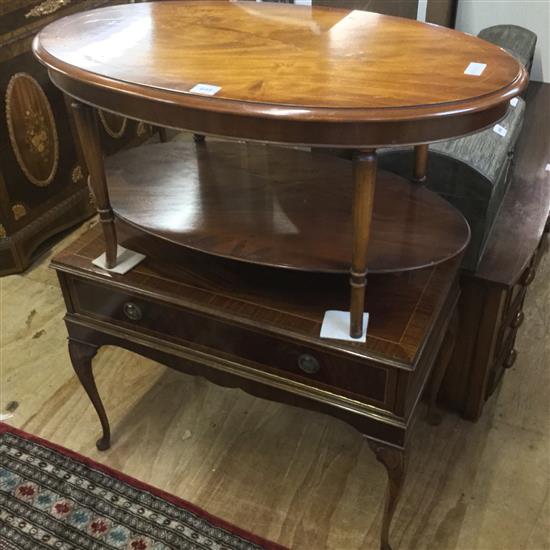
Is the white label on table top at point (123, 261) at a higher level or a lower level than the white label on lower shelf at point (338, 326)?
lower

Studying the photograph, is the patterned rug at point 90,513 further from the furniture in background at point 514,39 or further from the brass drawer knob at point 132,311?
the furniture in background at point 514,39

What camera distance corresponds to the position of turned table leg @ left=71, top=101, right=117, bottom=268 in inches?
42.4

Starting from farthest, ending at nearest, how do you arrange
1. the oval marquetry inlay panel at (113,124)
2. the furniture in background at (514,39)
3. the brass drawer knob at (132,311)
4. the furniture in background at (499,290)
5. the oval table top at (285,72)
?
1. the oval marquetry inlay panel at (113,124)
2. the furniture in background at (514,39)
3. the furniture in background at (499,290)
4. the brass drawer knob at (132,311)
5. the oval table top at (285,72)

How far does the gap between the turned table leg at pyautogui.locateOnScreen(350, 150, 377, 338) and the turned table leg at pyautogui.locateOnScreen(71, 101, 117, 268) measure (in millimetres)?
472

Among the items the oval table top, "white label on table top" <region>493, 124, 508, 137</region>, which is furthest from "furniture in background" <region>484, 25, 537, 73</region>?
the oval table top

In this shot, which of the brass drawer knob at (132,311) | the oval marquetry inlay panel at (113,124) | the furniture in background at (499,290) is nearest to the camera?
the brass drawer knob at (132,311)

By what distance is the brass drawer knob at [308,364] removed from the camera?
3.53 ft

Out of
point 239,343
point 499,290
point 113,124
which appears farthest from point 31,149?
point 499,290

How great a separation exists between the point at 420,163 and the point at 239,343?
49 cm

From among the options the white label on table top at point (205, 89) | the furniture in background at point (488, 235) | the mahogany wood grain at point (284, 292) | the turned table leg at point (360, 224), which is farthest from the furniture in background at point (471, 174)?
the white label on table top at point (205, 89)

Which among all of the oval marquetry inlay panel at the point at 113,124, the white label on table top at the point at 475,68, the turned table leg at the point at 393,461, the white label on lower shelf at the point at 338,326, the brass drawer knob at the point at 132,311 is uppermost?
the white label on table top at the point at 475,68

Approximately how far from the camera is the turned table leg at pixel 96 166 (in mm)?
1078

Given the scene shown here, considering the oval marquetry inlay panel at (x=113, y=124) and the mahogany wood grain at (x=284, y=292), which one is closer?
the mahogany wood grain at (x=284, y=292)

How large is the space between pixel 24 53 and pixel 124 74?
1.12 meters
